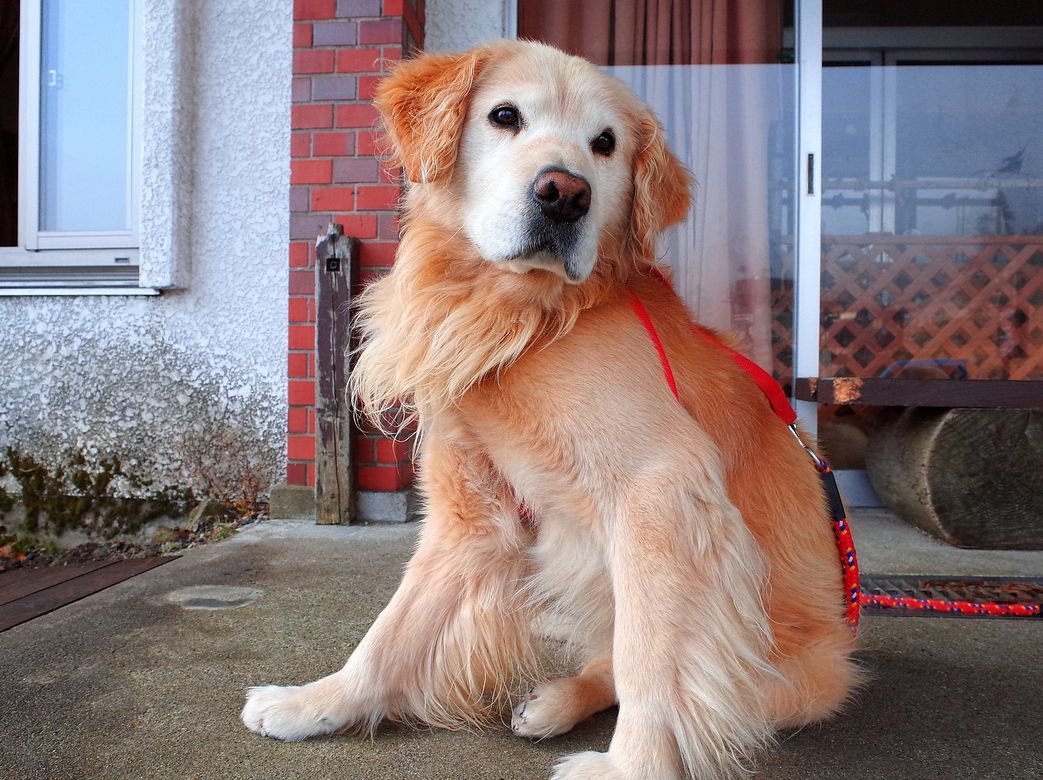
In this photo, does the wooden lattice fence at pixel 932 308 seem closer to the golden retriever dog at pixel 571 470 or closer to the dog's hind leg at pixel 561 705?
the golden retriever dog at pixel 571 470

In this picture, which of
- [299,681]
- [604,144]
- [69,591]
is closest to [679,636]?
[299,681]

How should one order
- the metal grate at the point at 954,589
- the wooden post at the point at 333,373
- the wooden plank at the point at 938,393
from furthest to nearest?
the wooden post at the point at 333,373, the wooden plank at the point at 938,393, the metal grate at the point at 954,589

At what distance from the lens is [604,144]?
163 cm

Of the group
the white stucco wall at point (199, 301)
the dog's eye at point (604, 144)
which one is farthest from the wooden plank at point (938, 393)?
the white stucco wall at point (199, 301)

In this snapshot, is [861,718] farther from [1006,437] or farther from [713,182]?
[713,182]

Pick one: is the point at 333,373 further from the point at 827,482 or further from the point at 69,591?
the point at 827,482

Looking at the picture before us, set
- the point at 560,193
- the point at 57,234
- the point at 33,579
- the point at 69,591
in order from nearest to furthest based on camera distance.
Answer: the point at 560,193
the point at 69,591
the point at 33,579
the point at 57,234

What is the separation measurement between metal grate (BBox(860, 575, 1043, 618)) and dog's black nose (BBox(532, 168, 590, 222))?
163 centimetres

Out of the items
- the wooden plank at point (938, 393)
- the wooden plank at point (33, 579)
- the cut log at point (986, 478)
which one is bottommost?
the wooden plank at point (33, 579)

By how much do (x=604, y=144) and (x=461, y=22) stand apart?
8.27 ft

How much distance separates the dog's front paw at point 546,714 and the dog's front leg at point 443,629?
0.15m

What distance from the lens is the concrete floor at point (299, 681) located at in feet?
4.40

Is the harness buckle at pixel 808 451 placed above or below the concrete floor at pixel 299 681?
above

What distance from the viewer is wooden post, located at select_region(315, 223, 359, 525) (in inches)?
126
